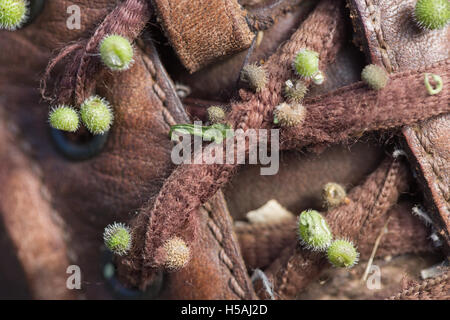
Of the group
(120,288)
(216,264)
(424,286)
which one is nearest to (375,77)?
(424,286)

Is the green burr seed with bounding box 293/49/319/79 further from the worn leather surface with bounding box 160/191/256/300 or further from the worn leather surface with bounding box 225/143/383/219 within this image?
the worn leather surface with bounding box 160/191/256/300

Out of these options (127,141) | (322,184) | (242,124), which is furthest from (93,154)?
(322,184)

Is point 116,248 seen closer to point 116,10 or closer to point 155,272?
point 155,272

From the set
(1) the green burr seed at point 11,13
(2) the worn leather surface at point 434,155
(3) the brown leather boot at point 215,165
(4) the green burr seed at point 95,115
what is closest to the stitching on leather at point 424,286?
(3) the brown leather boot at point 215,165

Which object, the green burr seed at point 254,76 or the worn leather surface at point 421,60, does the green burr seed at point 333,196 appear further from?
the green burr seed at point 254,76

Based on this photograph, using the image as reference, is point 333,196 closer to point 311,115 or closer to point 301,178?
point 301,178

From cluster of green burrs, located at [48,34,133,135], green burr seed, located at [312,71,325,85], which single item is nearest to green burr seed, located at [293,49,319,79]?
green burr seed, located at [312,71,325,85]
